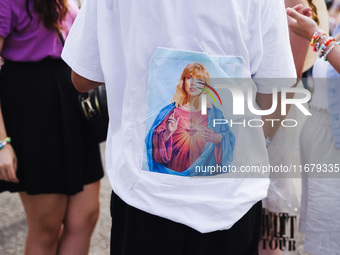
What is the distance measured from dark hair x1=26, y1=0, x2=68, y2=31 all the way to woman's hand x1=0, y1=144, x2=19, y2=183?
523mm

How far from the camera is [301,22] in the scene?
5.68 ft

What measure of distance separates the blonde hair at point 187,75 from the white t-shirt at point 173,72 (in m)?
0.01

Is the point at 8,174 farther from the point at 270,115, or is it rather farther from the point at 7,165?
the point at 270,115

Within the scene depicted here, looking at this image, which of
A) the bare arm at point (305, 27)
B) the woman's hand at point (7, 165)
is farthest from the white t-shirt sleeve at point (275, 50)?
the woman's hand at point (7, 165)

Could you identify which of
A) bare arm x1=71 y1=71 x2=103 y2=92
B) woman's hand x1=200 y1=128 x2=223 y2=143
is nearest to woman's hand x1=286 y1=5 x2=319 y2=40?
woman's hand x1=200 y1=128 x2=223 y2=143

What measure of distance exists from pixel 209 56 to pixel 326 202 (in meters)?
0.97

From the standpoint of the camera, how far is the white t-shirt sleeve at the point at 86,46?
1.31 metres

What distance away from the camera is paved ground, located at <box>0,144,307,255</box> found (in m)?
2.93

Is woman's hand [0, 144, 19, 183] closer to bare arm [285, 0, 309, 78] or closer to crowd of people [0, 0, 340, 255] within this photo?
crowd of people [0, 0, 340, 255]

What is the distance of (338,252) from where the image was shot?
74.9 inches

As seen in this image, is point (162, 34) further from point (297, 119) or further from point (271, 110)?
point (297, 119)

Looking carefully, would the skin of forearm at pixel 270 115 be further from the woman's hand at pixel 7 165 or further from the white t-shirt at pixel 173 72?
the woman's hand at pixel 7 165

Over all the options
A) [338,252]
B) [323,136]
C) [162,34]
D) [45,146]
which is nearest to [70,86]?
[45,146]

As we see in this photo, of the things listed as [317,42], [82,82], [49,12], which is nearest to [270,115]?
[317,42]
